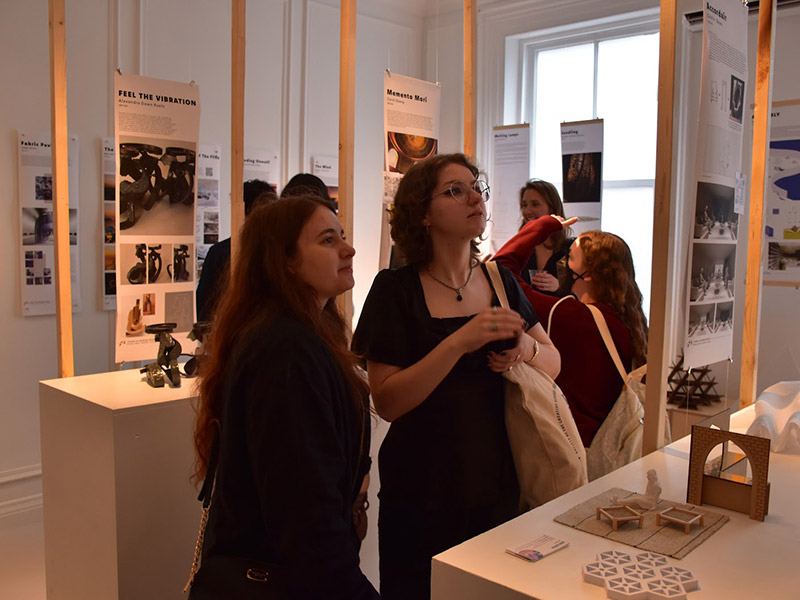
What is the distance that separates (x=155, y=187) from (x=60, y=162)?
14.3 inches

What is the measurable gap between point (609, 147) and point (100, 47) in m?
3.82

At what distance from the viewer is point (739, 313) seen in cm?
515

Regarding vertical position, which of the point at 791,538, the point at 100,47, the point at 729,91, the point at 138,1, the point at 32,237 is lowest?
the point at 791,538

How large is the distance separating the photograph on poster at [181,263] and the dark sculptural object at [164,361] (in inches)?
11.9

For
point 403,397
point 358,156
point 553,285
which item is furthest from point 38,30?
point 403,397

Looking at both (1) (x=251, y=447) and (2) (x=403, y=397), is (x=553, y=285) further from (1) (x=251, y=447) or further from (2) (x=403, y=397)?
(1) (x=251, y=447)

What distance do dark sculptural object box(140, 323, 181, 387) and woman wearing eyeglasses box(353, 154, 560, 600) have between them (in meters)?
1.09

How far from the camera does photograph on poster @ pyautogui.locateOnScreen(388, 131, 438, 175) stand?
3.36 m

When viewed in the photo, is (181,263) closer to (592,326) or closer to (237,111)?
(237,111)

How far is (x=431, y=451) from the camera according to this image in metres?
1.86

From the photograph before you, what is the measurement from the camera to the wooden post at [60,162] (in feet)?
9.46

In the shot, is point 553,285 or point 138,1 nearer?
point 553,285

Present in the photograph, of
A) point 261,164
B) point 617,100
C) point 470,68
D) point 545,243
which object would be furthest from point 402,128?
point 617,100

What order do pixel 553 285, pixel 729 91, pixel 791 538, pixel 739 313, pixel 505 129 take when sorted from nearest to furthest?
pixel 791 538 < pixel 729 91 < pixel 553 285 < pixel 739 313 < pixel 505 129
